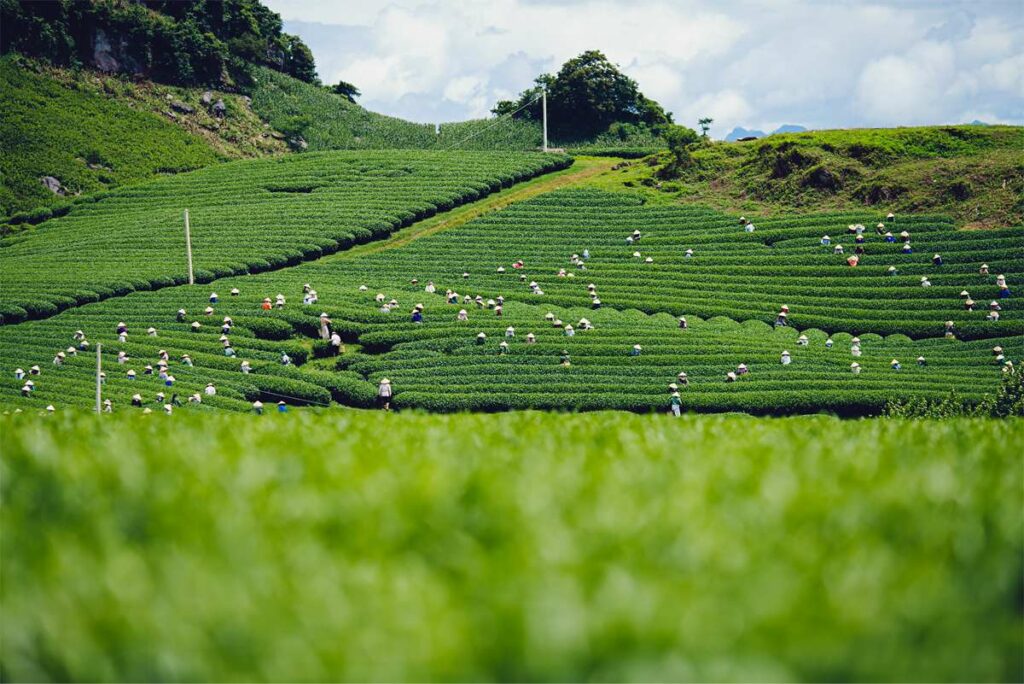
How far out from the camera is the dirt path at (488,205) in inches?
2363

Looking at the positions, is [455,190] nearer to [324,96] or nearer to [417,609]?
[324,96]

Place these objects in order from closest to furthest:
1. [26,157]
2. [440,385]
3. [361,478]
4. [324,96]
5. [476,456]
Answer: [361,478], [476,456], [440,385], [26,157], [324,96]

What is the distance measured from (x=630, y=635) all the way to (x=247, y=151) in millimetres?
89881

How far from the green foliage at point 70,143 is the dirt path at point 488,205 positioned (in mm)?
25471

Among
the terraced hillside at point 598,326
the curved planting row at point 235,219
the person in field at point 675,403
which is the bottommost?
the person in field at point 675,403

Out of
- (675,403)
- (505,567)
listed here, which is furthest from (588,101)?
(505,567)

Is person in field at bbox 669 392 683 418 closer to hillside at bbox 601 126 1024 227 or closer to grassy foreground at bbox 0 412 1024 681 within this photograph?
grassy foreground at bbox 0 412 1024 681

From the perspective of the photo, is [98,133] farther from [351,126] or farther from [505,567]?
Answer: [505,567]

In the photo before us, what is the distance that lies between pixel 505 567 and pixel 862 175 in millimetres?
59880

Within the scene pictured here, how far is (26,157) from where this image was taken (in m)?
73.6

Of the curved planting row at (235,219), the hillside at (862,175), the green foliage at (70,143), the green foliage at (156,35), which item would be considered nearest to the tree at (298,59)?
the green foliage at (156,35)

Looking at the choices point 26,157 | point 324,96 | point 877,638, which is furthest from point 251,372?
point 324,96

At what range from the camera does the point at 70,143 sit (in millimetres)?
77562

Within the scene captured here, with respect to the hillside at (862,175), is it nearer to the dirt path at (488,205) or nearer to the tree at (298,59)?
the dirt path at (488,205)
